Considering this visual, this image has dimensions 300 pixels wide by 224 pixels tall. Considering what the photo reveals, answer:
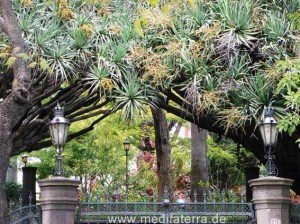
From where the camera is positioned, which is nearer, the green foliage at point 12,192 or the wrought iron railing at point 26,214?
the wrought iron railing at point 26,214

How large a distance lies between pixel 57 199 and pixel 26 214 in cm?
118

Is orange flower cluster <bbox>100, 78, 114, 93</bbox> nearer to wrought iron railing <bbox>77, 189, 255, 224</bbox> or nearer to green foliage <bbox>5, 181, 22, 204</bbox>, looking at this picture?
wrought iron railing <bbox>77, 189, 255, 224</bbox>

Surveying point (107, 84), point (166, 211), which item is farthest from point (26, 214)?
point (107, 84)

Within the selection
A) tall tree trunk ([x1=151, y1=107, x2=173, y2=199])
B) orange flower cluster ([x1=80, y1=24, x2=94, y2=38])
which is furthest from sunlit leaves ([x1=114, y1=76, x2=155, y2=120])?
tall tree trunk ([x1=151, y1=107, x2=173, y2=199])

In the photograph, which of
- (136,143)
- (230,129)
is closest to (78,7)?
(230,129)

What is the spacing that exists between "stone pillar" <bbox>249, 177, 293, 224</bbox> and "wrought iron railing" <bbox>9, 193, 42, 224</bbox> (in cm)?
424

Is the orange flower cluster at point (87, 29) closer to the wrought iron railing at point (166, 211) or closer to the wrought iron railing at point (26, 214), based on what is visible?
the wrought iron railing at point (166, 211)

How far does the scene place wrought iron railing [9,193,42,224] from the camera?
52.9ft

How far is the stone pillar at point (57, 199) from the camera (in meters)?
15.6

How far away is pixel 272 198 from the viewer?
50.7 feet

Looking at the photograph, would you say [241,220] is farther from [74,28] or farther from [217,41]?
[74,28]

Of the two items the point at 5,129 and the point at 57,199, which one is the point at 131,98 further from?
the point at 57,199

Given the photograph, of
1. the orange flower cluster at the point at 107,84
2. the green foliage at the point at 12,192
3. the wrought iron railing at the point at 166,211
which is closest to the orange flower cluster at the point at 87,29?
the orange flower cluster at the point at 107,84

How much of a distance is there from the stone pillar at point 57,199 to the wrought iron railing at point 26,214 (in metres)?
0.42
